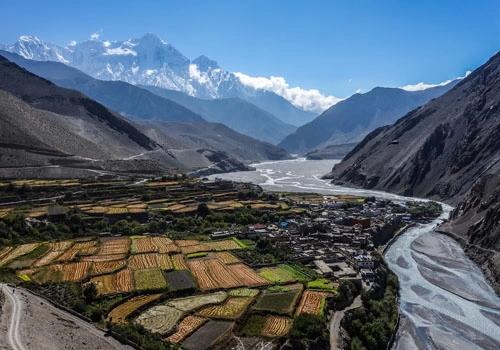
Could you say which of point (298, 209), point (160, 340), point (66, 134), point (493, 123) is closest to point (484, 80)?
point (493, 123)

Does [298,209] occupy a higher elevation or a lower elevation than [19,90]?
lower

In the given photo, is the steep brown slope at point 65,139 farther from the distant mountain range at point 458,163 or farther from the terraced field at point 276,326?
the terraced field at point 276,326

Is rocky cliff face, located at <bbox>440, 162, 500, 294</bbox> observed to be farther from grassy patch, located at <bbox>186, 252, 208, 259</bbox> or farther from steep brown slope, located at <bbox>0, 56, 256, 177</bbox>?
steep brown slope, located at <bbox>0, 56, 256, 177</bbox>

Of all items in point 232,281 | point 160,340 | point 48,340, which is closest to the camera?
point 48,340

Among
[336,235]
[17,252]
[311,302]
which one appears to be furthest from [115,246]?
[336,235]

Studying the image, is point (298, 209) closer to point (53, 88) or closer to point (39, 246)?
point (39, 246)

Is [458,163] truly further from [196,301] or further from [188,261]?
[196,301]

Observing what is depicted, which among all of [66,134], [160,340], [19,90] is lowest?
[160,340]
